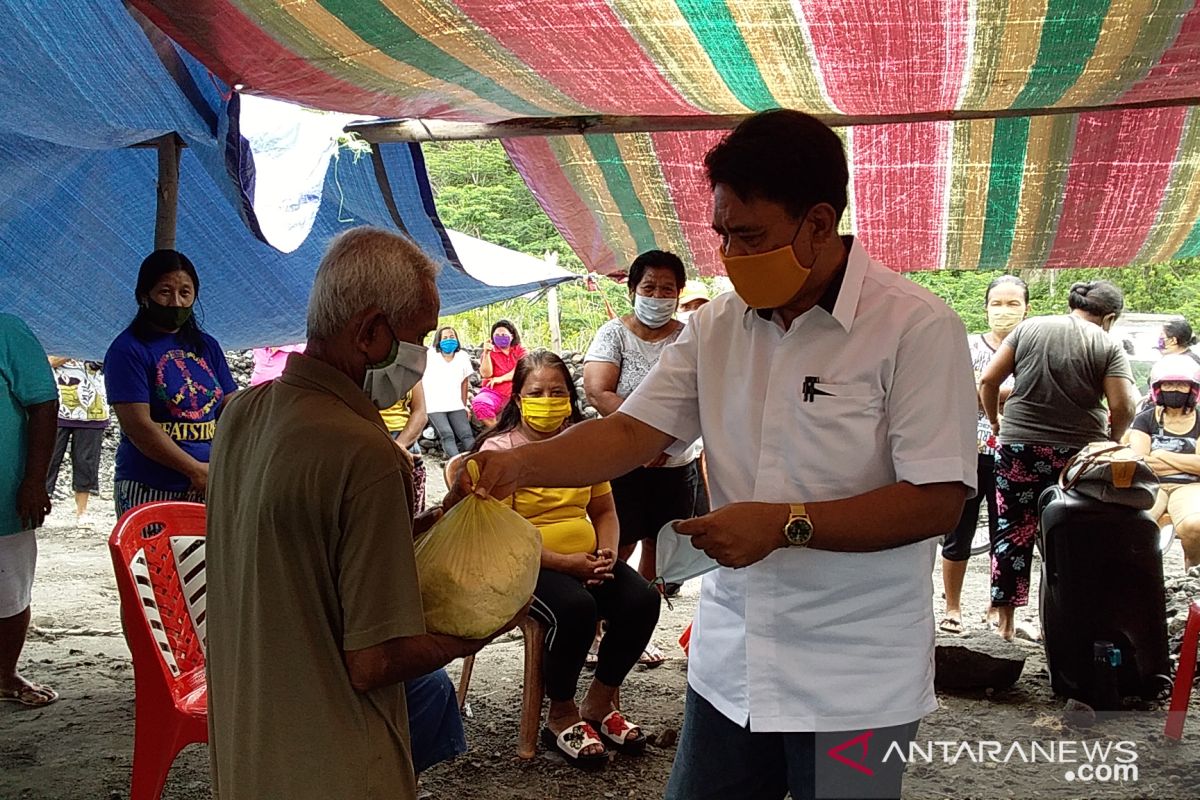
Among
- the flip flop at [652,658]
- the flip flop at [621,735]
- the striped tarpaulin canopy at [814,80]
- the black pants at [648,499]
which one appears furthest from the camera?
the flip flop at [652,658]

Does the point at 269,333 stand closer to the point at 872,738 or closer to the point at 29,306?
the point at 29,306

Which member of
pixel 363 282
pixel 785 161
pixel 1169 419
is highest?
pixel 785 161

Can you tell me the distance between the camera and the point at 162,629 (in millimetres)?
2910

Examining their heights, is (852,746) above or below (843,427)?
below

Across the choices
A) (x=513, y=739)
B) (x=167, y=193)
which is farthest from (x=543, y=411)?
(x=167, y=193)

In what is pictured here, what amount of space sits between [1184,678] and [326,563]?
349 centimetres

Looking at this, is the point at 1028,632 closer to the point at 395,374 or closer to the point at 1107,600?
the point at 1107,600

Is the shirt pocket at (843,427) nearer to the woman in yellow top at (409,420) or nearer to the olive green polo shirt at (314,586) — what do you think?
the olive green polo shirt at (314,586)

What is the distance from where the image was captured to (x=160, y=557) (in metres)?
2.98

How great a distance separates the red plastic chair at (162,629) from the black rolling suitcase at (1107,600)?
3.38 metres

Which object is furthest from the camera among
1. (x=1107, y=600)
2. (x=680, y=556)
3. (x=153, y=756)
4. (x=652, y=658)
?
(x=652, y=658)

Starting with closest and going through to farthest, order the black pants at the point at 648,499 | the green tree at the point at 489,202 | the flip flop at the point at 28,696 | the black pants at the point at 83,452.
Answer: the flip flop at the point at 28,696, the black pants at the point at 648,499, the black pants at the point at 83,452, the green tree at the point at 489,202

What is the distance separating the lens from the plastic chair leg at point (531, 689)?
374 cm

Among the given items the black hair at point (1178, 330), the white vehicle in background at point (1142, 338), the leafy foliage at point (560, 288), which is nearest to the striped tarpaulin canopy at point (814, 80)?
the black hair at point (1178, 330)
